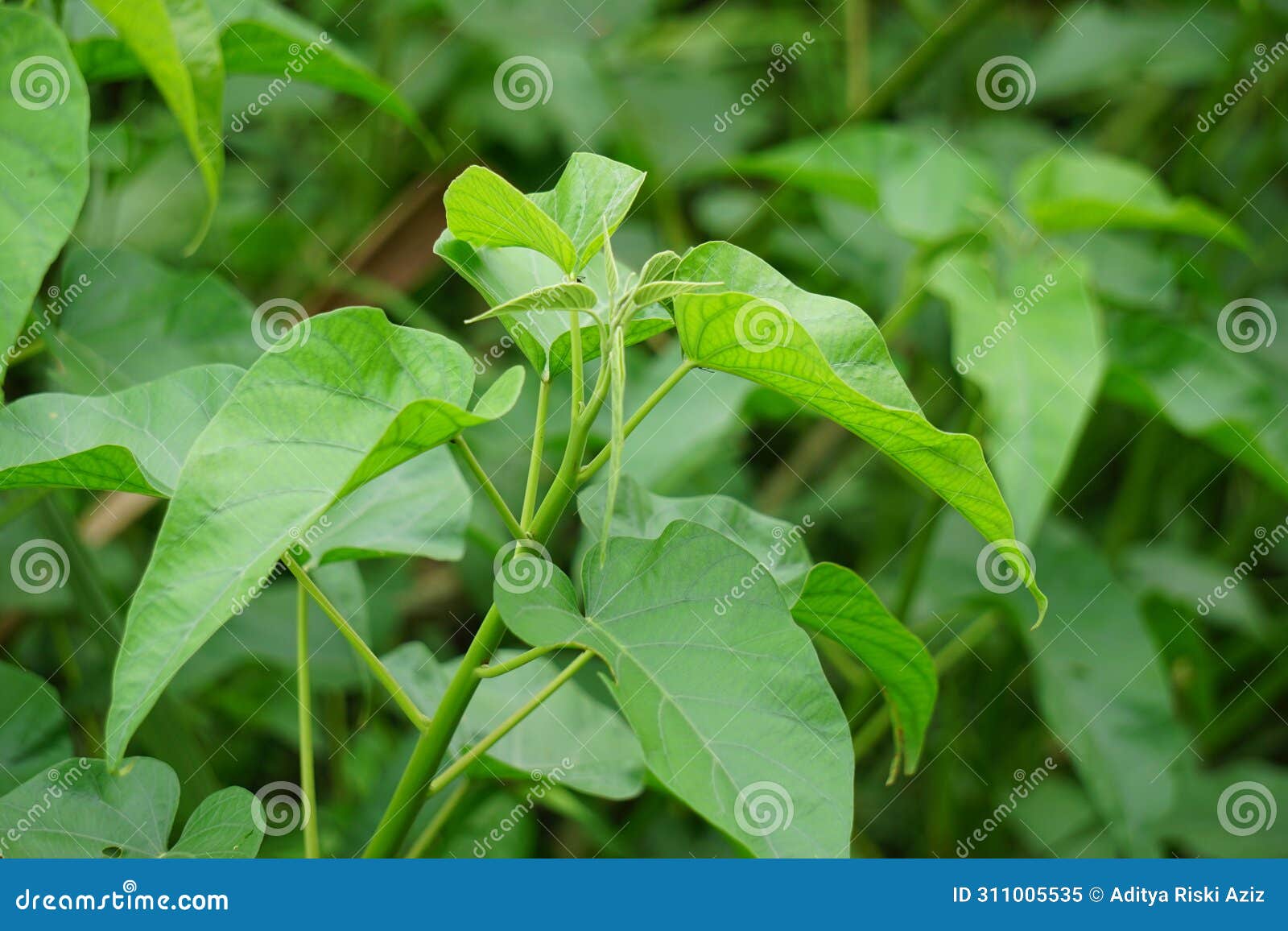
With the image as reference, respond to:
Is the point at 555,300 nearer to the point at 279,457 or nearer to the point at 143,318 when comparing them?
the point at 279,457

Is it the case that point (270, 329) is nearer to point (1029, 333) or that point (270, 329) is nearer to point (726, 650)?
point (726, 650)

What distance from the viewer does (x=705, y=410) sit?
3.27 feet

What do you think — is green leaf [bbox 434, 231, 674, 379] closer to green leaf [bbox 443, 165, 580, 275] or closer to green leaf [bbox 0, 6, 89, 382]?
green leaf [bbox 443, 165, 580, 275]

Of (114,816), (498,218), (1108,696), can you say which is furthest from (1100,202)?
(114,816)

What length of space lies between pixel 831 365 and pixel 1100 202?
0.62 m

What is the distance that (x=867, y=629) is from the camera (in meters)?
0.58

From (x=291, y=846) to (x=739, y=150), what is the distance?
108 cm

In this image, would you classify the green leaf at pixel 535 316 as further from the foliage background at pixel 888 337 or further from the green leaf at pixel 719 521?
the foliage background at pixel 888 337

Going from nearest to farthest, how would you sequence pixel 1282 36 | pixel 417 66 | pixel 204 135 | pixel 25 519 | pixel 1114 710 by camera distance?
pixel 204 135 < pixel 25 519 < pixel 1114 710 < pixel 1282 36 < pixel 417 66

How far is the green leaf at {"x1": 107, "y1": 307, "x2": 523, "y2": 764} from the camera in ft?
1.33

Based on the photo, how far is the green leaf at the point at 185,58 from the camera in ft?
1.81

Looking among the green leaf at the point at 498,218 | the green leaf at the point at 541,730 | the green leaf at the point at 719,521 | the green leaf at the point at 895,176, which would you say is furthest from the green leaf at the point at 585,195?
the green leaf at the point at 895,176

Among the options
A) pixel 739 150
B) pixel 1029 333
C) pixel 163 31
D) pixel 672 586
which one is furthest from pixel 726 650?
pixel 739 150

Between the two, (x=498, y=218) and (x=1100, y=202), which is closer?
(x=498, y=218)
